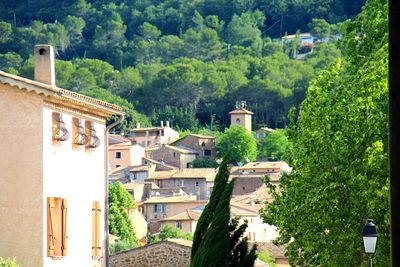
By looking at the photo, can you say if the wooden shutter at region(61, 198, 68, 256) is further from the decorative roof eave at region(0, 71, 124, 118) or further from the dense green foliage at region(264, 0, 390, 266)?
the dense green foliage at region(264, 0, 390, 266)

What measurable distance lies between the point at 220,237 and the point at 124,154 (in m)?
164

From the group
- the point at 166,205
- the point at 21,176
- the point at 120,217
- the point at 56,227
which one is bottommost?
the point at 56,227

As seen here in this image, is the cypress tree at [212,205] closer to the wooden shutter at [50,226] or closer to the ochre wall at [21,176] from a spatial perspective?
the ochre wall at [21,176]

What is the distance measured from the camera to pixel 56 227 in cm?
3228

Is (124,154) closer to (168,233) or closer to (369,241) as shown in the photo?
(168,233)

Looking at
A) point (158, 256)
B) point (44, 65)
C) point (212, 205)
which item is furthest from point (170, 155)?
point (212, 205)

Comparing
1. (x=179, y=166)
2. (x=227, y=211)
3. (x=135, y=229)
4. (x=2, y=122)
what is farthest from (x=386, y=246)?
(x=179, y=166)

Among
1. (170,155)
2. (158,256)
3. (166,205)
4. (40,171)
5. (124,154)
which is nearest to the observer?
(40,171)

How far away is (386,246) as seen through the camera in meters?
29.1

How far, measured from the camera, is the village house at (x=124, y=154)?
617ft

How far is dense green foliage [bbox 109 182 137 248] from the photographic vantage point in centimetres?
12325

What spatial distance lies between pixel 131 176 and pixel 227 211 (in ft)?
506

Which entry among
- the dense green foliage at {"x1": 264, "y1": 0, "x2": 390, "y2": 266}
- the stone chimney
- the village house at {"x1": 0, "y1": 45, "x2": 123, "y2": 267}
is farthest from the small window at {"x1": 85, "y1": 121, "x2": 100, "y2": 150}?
the dense green foliage at {"x1": 264, "y1": 0, "x2": 390, "y2": 266}

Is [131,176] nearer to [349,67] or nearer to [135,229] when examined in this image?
[135,229]
